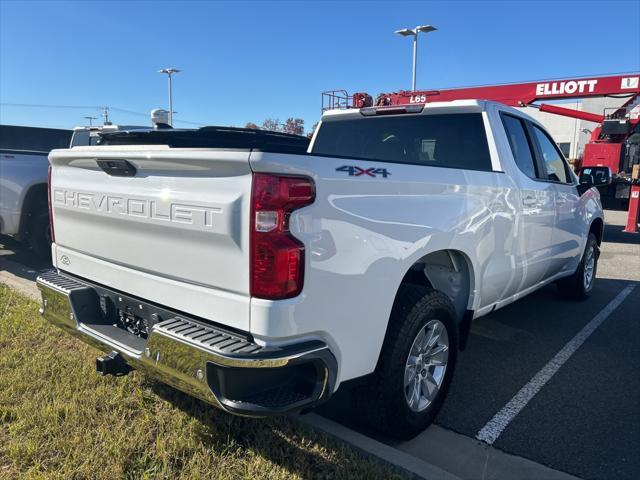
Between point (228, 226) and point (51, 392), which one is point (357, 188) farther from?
point (51, 392)

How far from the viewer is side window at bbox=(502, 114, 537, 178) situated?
4.11 meters

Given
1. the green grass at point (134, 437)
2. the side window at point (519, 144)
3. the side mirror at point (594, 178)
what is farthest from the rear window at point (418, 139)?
the side mirror at point (594, 178)

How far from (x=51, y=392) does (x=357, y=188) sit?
2.42 meters

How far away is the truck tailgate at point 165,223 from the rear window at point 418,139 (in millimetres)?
1703

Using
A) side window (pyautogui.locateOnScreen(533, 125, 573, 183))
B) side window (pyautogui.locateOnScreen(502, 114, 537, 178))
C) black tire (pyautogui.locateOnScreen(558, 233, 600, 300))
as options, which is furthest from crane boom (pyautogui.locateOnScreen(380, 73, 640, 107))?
side window (pyautogui.locateOnScreen(502, 114, 537, 178))

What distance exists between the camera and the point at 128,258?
2.76 metres

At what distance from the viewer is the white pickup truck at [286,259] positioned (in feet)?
7.00

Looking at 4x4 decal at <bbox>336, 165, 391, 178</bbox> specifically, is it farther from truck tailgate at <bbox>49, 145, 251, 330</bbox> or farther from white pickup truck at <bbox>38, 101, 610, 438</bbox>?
truck tailgate at <bbox>49, 145, 251, 330</bbox>

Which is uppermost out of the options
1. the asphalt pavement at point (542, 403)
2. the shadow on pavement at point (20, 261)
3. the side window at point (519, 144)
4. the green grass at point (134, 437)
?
the side window at point (519, 144)

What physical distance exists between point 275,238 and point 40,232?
5.83 meters

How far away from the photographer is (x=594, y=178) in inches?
220

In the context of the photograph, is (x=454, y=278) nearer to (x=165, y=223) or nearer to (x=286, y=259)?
(x=286, y=259)

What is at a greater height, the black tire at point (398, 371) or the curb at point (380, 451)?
the black tire at point (398, 371)

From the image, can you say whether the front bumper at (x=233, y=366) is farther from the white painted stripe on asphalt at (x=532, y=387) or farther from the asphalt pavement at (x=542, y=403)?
the white painted stripe on asphalt at (x=532, y=387)
